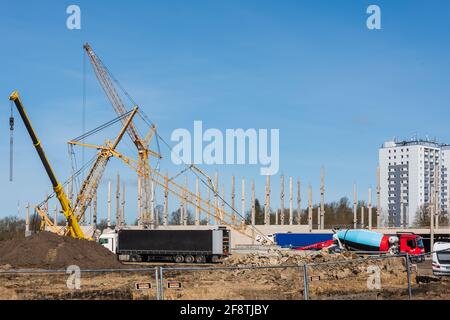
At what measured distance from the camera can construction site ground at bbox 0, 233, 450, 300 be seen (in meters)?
25.8

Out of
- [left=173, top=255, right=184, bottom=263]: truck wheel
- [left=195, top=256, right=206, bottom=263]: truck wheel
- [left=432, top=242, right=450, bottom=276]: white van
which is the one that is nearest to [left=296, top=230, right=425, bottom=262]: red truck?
[left=195, top=256, right=206, bottom=263]: truck wheel

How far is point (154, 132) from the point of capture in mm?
103938

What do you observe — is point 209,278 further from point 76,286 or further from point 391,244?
point 391,244

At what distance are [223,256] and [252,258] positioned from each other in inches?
538

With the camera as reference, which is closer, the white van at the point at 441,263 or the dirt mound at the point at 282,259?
the white van at the point at 441,263

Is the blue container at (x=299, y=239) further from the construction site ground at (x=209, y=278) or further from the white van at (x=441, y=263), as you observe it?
the white van at (x=441, y=263)

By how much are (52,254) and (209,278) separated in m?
23.5

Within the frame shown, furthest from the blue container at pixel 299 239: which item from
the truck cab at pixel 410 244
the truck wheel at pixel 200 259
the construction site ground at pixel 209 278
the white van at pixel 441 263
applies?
the white van at pixel 441 263

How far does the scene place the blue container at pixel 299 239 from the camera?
79438 millimetres

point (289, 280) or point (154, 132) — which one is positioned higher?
point (154, 132)

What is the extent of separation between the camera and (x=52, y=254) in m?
58.0

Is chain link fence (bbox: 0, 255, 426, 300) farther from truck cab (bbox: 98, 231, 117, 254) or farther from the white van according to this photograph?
truck cab (bbox: 98, 231, 117, 254)

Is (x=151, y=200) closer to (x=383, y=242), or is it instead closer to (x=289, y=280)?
(x=383, y=242)
